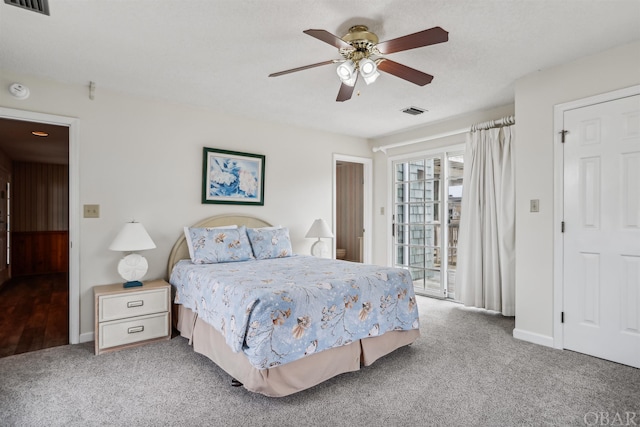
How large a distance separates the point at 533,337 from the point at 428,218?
217 cm

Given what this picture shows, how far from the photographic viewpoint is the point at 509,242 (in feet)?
12.5

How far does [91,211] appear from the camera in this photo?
3295 millimetres

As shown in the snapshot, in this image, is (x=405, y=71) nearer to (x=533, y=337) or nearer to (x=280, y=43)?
(x=280, y=43)

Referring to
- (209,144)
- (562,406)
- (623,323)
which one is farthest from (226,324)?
(623,323)

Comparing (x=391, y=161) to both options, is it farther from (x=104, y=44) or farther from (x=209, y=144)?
(x=104, y=44)

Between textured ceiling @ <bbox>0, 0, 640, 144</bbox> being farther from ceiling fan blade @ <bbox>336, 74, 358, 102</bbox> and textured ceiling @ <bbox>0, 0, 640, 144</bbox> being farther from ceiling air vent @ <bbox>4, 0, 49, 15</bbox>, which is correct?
ceiling fan blade @ <bbox>336, 74, 358, 102</bbox>

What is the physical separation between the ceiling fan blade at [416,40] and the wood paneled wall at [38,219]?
6.98 metres

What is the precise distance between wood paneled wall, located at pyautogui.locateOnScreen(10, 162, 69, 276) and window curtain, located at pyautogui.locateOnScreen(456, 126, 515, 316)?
720cm

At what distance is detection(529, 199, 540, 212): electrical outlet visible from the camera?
3082 mm

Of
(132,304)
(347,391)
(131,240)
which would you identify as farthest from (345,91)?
(132,304)

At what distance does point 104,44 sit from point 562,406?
154 inches

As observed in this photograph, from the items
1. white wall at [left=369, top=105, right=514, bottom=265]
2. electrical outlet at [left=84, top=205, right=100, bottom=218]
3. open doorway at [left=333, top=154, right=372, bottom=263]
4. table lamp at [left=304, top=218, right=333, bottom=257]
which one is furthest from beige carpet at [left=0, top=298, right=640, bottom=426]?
open doorway at [left=333, top=154, right=372, bottom=263]

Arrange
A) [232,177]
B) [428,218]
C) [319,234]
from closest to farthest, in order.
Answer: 1. [232,177]
2. [319,234]
3. [428,218]

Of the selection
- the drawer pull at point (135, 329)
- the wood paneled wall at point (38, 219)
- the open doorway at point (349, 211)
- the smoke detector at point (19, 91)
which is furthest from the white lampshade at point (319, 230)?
the wood paneled wall at point (38, 219)
